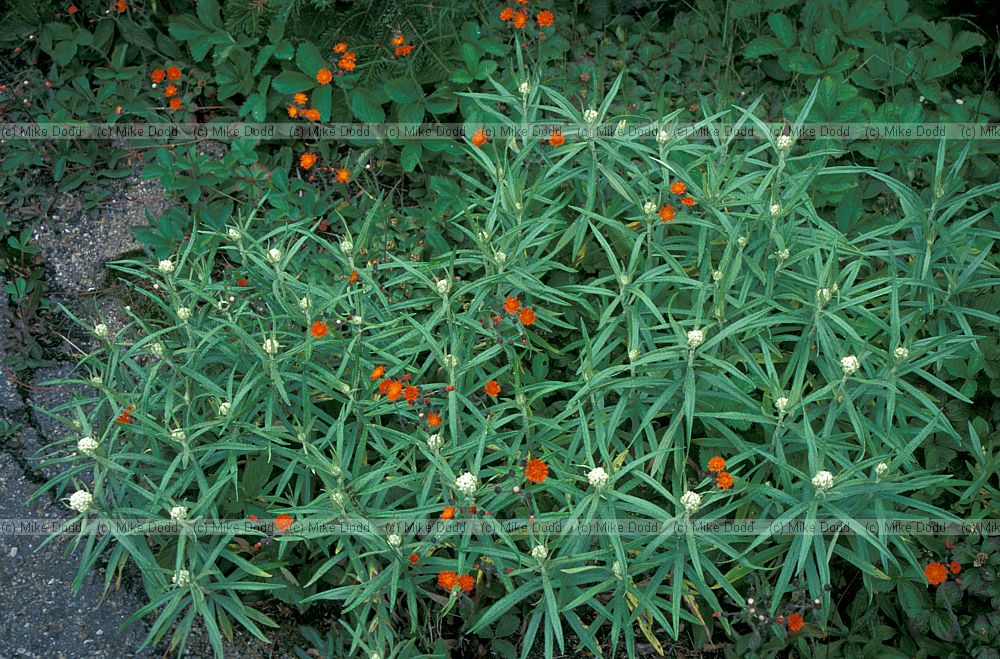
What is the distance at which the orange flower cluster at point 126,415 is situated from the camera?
7.46 ft

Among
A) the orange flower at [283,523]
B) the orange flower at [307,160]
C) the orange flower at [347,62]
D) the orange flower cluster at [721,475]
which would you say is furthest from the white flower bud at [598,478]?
the orange flower at [347,62]

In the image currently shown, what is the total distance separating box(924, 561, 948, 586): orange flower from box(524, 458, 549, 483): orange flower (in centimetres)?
97

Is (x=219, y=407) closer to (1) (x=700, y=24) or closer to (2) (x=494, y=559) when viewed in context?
(2) (x=494, y=559)

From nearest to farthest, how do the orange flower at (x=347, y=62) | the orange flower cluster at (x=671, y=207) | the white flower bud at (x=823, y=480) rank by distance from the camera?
the white flower bud at (x=823, y=480), the orange flower cluster at (x=671, y=207), the orange flower at (x=347, y=62)

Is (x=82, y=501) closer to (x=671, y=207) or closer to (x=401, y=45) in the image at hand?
(x=671, y=207)

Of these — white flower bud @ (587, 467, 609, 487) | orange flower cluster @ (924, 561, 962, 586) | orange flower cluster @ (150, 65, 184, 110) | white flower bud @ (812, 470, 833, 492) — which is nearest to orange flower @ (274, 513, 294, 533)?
white flower bud @ (587, 467, 609, 487)

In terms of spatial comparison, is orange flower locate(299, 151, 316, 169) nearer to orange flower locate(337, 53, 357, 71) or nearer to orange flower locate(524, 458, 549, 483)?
orange flower locate(337, 53, 357, 71)

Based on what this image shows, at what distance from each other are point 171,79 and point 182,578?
2.25 metres

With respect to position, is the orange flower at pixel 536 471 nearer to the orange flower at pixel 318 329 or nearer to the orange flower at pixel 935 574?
the orange flower at pixel 318 329

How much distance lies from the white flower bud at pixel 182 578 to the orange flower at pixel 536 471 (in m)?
0.82

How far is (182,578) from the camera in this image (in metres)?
2.03

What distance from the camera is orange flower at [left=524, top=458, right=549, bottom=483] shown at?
2.08 m

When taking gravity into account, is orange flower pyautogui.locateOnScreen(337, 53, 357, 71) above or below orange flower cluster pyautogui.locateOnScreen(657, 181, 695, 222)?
above

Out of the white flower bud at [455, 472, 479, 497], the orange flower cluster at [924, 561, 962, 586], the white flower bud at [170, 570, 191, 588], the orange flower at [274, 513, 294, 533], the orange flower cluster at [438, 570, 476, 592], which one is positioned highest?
the white flower bud at [455, 472, 479, 497]
